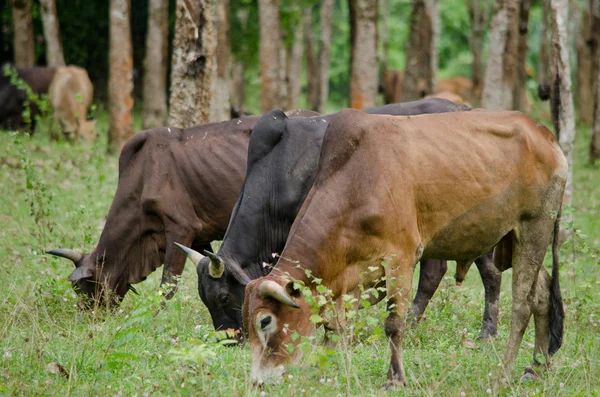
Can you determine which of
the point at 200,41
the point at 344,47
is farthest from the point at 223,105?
the point at 344,47

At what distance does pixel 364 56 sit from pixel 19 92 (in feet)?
28.3

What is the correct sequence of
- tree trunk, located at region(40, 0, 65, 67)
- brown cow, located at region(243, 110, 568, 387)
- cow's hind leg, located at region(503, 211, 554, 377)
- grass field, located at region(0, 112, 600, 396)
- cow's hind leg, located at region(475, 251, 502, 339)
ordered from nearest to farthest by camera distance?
grass field, located at region(0, 112, 600, 396) < brown cow, located at region(243, 110, 568, 387) < cow's hind leg, located at region(503, 211, 554, 377) < cow's hind leg, located at region(475, 251, 502, 339) < tree trunk, located at region(40, 0, 65, 67)

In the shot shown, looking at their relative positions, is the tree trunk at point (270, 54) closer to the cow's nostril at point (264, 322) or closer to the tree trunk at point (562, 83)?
the tree trunk at point (562, 83)

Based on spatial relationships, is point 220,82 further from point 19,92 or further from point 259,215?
point 259,215

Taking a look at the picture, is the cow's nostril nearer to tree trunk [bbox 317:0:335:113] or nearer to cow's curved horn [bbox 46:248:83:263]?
cow's curved horn [bbox 46:248:83:263]

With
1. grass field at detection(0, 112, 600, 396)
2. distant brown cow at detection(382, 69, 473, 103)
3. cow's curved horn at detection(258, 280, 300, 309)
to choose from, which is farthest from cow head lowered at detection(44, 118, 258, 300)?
distant brown cow at detection(382, 69, 473, 103)

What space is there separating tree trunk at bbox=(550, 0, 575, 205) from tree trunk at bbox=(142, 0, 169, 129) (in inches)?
404

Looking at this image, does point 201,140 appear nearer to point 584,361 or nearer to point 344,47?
point 584,361

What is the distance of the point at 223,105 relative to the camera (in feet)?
53.2

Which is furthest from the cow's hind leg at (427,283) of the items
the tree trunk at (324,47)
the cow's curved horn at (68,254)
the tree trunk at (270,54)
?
the tree trunk at (324,47)

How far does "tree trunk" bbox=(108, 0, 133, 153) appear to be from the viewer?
15508mm

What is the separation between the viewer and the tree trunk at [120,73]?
15.5m

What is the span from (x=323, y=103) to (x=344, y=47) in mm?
17580

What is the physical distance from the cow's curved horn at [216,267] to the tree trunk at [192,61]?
3745mm
